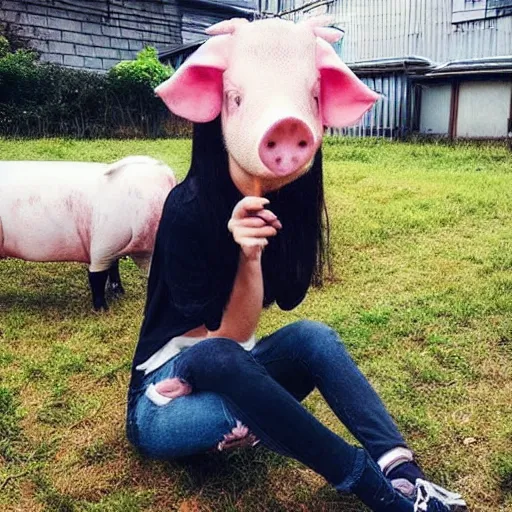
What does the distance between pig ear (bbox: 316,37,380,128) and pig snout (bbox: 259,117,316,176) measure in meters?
0.24

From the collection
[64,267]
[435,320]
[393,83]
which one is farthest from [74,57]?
[435,320]

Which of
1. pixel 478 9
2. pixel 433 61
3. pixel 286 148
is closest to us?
pixel 286 148

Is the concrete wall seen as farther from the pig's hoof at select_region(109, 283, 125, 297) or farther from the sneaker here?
the sneaker

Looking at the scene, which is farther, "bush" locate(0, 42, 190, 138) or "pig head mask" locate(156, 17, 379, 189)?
"bush" locate(0, 42, 190, 138)

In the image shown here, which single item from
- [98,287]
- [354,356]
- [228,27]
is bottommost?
[354,356]

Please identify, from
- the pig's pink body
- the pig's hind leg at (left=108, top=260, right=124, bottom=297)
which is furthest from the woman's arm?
the pig's hind leg at (left=108, top=260, right=124, bottom=297)

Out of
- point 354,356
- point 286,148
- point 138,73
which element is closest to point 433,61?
point 138,73

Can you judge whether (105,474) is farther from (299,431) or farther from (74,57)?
(74,57)

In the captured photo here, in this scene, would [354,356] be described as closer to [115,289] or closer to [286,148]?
[115,289]

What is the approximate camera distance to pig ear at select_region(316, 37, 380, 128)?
1.66m

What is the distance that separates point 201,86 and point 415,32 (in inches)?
453

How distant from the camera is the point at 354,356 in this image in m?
2.94

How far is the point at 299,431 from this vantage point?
1.72 meters

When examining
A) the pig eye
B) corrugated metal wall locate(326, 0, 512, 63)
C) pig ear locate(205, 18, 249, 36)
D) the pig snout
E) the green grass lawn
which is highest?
corrugated metal wall locate(326, 0, 512, 63)
